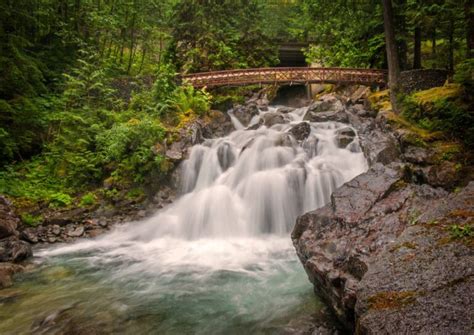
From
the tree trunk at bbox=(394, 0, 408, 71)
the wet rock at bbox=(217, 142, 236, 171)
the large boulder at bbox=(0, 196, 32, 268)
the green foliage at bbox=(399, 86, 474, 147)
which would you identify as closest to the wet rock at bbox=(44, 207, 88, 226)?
the large boulder at bbox=(0, 196, 32, 268)

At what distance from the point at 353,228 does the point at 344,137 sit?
7.89 m

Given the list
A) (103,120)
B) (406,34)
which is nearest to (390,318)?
(103,120)

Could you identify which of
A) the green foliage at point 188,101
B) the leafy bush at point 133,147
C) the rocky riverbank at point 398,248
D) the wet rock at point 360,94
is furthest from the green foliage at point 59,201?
the wet rock at point 360,94

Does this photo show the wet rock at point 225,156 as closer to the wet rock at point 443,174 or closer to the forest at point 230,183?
the forest at point 230,183

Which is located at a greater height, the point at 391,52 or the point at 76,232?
the point at 391,52

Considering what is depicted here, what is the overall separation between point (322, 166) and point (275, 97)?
1259 centimetres

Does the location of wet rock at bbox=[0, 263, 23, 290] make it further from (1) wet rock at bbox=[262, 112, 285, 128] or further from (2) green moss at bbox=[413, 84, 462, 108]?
(2) green moss at bbox=[413, 84, 462, 108]

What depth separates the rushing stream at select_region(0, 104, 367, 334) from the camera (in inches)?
221

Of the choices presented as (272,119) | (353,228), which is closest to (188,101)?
(272,119)

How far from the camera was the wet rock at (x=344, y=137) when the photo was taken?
12.8 metres

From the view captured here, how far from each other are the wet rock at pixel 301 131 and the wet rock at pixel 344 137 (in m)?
1.26

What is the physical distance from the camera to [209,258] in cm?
855

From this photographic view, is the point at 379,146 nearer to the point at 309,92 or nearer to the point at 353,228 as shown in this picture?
the point at 353,228

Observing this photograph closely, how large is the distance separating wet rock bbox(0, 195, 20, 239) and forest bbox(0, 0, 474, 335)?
0.18 feet
